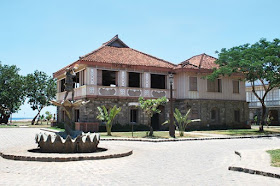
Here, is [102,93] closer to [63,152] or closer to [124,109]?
[124,109]

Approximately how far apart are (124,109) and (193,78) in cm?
728

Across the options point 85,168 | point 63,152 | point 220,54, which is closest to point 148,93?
point 220,54

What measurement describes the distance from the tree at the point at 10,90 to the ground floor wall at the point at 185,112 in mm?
14766

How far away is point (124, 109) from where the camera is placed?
25.1m

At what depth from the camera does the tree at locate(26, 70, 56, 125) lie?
146ft

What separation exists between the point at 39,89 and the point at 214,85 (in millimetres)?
27729

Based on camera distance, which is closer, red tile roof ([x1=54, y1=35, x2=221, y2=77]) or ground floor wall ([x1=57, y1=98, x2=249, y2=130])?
ground floor wall ([x1=57, y1=98, x2=249, y2=130])

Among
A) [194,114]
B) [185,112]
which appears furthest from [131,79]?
[194,114]

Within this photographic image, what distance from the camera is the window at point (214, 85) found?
28.5 meters

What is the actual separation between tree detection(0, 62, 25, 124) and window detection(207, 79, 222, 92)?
27733mm

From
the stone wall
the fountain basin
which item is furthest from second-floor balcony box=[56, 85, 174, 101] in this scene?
the fountain basin

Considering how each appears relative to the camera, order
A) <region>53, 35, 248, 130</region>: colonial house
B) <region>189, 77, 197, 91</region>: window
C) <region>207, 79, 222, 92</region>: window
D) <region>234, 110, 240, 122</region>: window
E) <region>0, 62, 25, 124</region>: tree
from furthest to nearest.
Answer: <region>0, 62, 25, 124</region>: tree, <region>234, 110, 240, 122</region>: window, <region>207, 79, 222, 92</region>: window, <region>189, 77, 197, 91</region>: window, <region>53, 35, 248, 130</region>: colonial house

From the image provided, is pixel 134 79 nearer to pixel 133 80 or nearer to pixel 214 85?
pixel 133 80

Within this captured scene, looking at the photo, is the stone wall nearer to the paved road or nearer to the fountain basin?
the fountain basin
